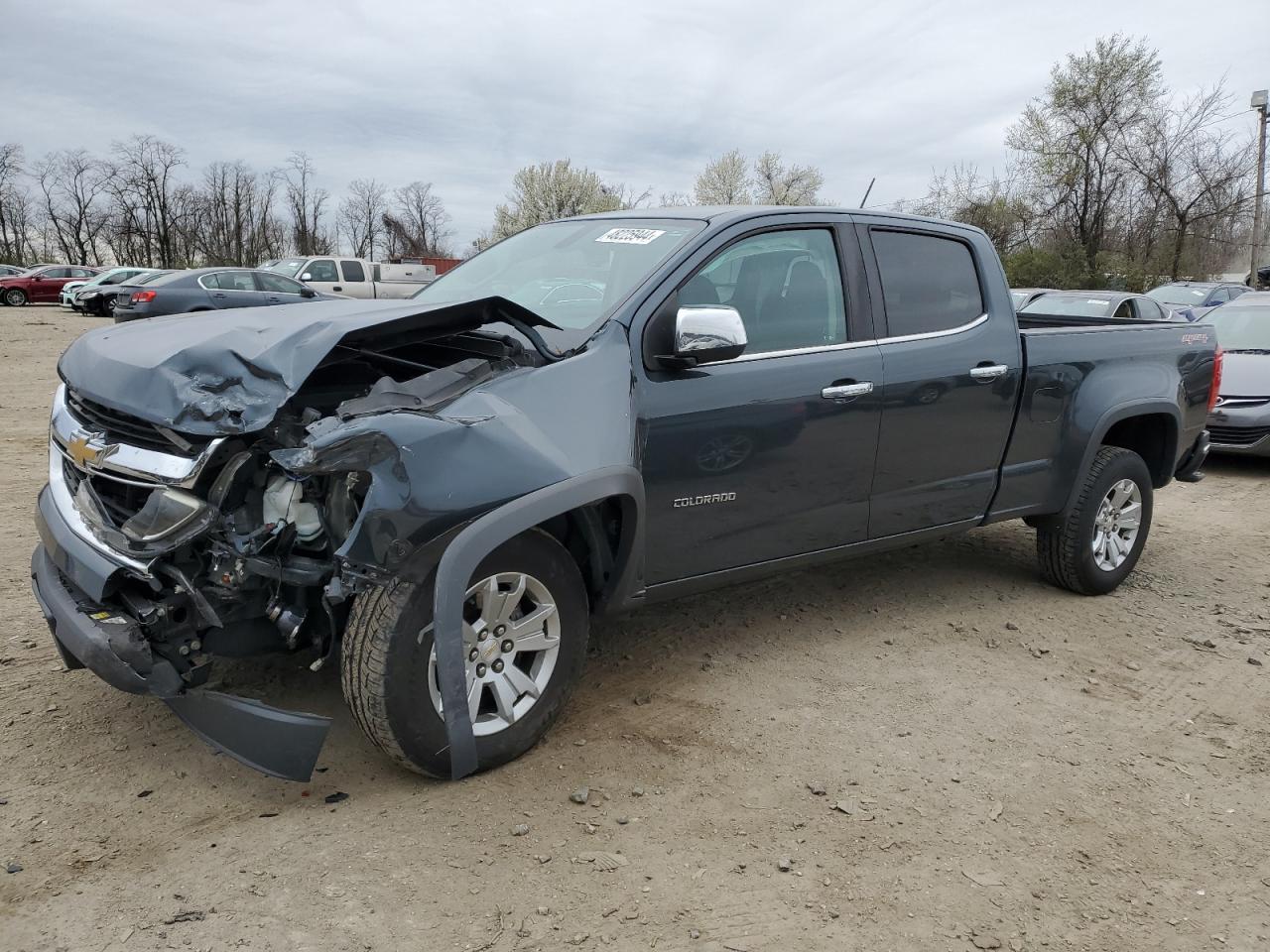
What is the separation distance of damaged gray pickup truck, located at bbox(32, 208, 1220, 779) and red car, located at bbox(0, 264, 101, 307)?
118 feet

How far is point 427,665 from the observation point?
9.55 ft

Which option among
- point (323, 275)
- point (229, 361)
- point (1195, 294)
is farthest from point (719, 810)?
point (323, 275)

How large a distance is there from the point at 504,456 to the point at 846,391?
168cm

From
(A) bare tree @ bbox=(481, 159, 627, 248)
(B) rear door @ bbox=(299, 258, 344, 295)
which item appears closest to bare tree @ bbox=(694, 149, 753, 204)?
(A) bare tree @ bbox=(481, 159, 627, 248)

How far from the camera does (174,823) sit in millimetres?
2885

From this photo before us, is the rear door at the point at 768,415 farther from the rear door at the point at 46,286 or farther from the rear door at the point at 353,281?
the rear door at the point at 46,286

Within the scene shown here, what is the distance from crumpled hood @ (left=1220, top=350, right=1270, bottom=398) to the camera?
921 cm

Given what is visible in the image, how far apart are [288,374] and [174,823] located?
1.40 meters

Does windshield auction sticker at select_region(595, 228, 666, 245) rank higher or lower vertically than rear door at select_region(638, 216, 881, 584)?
higher

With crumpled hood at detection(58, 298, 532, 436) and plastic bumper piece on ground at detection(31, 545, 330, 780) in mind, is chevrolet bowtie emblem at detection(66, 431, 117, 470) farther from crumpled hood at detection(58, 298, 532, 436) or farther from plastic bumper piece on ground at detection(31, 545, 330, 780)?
plastic bumper piece on ground at detection(31, 545, 330, 780)

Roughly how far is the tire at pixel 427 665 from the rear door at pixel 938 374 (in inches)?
65.6

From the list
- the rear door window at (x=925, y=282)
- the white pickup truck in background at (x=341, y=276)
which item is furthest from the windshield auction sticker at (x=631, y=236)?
the white pickup truck in background at (x=341, y=276)

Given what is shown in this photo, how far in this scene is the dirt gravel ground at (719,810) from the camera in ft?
8.30

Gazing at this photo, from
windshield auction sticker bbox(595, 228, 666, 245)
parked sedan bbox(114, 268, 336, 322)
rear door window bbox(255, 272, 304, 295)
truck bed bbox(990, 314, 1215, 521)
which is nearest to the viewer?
windshield auction sticker bbox(595, 228, 666, 245)
